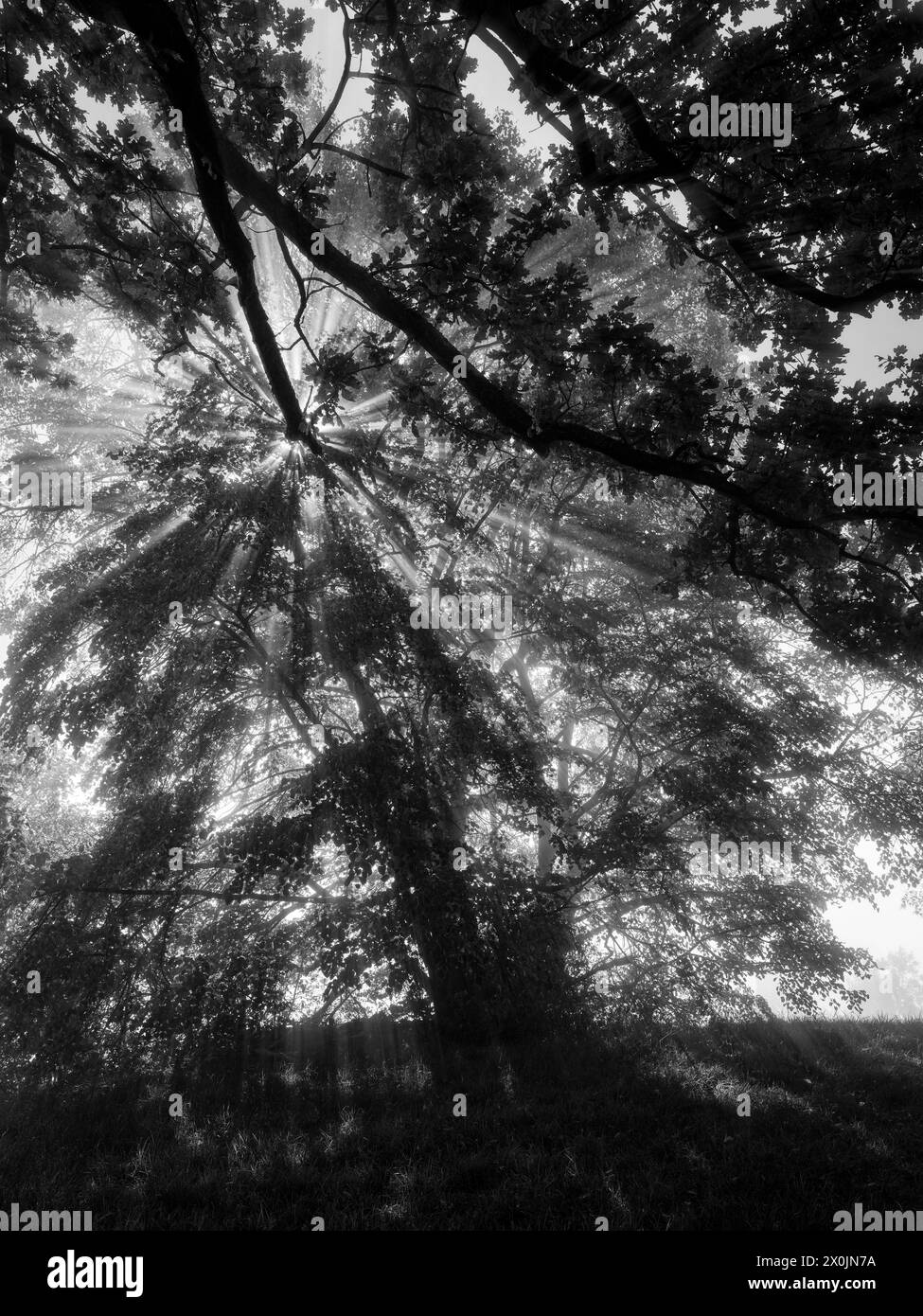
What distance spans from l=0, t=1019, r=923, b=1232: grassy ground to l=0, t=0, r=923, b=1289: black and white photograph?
5cm

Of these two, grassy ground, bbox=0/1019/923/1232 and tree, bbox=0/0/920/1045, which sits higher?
tree, bbox=0/0/920/1045

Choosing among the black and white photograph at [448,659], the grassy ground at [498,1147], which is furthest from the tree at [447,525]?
the grassy ground at [498,1147]

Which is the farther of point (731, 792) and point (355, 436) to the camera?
point (731, 792)

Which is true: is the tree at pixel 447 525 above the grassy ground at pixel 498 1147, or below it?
above

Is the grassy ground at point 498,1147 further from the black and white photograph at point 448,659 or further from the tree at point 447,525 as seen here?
the tree at point 447,525

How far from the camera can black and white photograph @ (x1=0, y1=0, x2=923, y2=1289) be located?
4.45m

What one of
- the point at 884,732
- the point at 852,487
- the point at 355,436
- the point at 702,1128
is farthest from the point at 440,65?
the point at 884,732

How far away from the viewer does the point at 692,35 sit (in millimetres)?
5254

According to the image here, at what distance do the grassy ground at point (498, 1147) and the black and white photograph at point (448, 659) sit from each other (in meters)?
0.05

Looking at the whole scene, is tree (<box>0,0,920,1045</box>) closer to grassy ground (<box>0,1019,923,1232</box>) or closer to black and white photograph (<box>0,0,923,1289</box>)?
black and white photograph (<box>0,0,923,1289</box>)

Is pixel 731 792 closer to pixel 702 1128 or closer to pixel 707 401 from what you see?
pixel 702 1128

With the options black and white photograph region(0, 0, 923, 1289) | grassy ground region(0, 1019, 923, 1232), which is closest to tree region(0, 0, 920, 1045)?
black and white photograph region(0, 0, 923, 1289)

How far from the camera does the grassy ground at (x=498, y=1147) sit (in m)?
4.25

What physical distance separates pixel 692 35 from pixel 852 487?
3.88 meters
